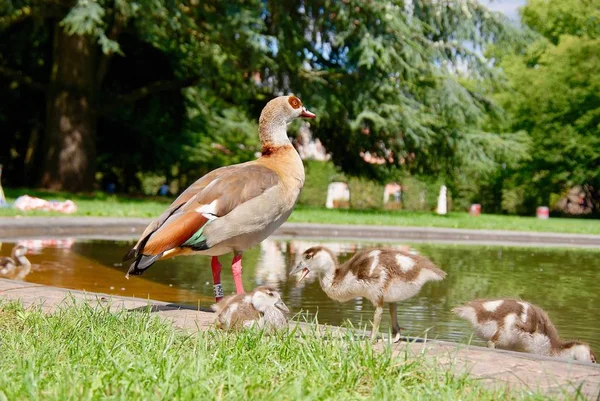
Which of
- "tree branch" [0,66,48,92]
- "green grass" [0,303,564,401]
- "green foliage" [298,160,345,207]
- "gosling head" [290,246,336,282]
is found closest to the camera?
"green grass" [0,303,564,401]

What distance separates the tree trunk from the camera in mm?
28406

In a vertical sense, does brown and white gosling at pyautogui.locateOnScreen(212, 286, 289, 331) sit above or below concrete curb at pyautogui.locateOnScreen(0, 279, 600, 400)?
above

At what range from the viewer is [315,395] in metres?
3.65

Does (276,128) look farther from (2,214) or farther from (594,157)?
(594,157)

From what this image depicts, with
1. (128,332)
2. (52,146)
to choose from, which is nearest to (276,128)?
(128,332)

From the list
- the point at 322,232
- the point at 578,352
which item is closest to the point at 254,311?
the point at 578,352

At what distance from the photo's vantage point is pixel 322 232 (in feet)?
61.8

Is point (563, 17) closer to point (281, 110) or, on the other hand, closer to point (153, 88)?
point (153, 88)

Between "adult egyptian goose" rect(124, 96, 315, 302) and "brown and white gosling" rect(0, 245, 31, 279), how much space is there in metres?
4.00

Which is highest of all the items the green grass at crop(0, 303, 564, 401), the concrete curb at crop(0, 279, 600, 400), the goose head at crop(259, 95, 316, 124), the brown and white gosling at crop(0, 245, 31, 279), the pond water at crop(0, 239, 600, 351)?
the goose head at crop(259, 95, 316, 124)

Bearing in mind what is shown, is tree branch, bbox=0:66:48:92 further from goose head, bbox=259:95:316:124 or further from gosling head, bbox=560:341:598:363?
gosling head, bbox=560:341:598:363

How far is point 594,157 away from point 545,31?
19.0 meters

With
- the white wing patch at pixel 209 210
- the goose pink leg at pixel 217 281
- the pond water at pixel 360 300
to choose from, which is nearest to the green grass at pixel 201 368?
the white wing patch at pixel 209 210

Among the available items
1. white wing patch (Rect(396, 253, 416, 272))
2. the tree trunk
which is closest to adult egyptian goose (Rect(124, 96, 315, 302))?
white wing patch (Rect(396, 253, 416, 272))
